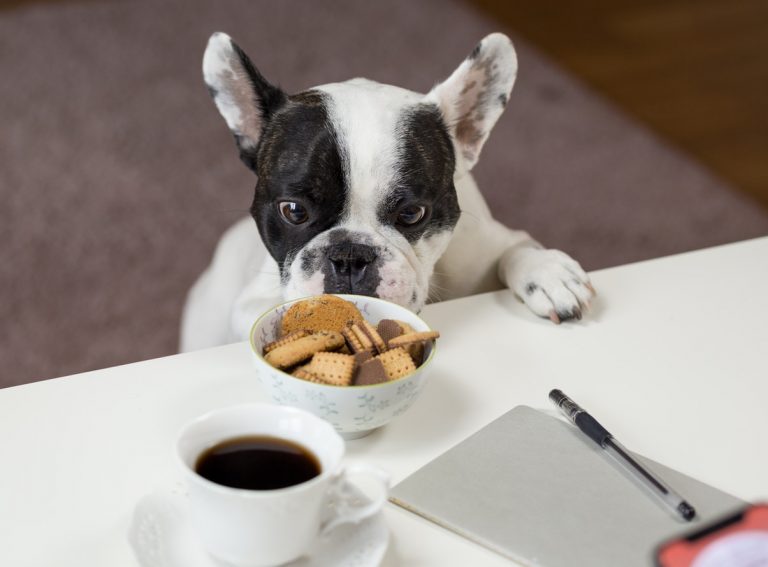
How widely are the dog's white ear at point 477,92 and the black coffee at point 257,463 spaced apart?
2.35ft

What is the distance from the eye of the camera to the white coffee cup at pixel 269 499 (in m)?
0.76

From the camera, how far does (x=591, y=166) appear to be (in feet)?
10.8

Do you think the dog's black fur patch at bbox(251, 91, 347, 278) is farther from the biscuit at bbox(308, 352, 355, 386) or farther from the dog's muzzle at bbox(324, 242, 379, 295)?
the biscuit at bbox(308, 352, 355, 386)

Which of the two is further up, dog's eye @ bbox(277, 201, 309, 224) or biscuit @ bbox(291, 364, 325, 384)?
dog's eye @ bbox(277, 201, 309, 224)

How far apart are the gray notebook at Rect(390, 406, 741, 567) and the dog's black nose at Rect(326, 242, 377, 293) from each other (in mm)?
305

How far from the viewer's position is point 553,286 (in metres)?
1.31

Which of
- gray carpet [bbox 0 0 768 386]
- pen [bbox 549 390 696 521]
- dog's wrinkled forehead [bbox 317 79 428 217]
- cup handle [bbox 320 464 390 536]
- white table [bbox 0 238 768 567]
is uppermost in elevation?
dog's wrinkled forehead [bbox 317 79 428 217]

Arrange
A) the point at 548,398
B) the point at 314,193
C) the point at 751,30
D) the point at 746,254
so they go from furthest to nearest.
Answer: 1. the point at 751,30
2. the point at 746,254
3. the point at 314,193
4. the point at 548,398

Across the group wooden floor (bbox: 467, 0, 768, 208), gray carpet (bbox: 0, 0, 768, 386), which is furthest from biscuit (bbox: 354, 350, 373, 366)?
wooden floor (bbox: 467, 0, 768, 208)

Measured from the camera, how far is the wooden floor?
3.50m

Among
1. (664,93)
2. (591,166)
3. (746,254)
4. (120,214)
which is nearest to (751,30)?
(664,93)

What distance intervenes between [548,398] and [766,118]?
292cm

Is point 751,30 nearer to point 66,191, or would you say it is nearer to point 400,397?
point 66,191

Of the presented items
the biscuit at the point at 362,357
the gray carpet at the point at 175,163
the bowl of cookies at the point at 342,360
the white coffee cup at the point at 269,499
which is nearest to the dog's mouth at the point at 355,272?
the bowl of cookies at the point at 342,360
